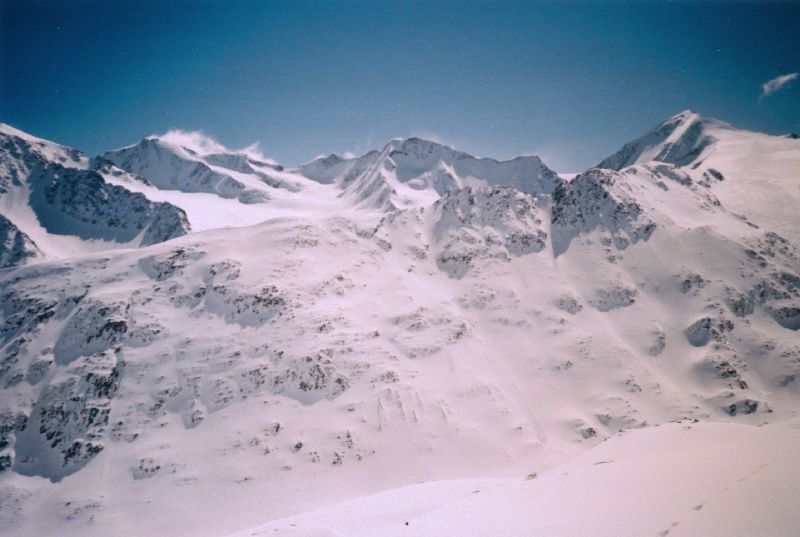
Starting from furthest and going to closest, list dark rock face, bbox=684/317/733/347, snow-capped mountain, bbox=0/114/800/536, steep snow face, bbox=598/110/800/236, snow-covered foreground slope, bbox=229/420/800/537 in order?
steep snow face, bbox=598/110/800/236, dark rock face, bbox=684/317/733/347, snow-capped mountain, bbox=0/114/800/536, snow-covered foreground slope, bbox=229/420/800/537

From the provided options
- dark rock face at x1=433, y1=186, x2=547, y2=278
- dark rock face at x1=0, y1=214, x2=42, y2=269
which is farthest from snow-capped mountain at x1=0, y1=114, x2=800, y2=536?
dark rock face at x1=0, y1=214, x2=42, y2=269

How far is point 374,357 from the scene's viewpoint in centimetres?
6919

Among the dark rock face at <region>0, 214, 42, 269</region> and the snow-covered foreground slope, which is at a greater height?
the dark rock face at <region>0, 214, 42, 269</region>

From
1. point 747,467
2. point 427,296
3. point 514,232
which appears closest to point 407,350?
point 427,296

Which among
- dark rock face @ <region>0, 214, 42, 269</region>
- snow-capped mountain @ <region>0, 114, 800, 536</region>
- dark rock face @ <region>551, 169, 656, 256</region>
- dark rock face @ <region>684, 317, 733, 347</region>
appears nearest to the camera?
snow-capped mountain @ <region>0, 114, 800, 536</region>

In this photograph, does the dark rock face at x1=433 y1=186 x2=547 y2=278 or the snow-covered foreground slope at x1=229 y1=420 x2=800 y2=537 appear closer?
the snow-covered foreground slope at x1=229 y1=420 x2=800 y2=537

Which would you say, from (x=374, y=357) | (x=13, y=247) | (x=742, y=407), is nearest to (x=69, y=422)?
(x=374, y=357)

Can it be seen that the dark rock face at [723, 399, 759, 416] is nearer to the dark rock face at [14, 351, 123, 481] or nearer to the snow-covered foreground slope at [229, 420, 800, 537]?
the snow-covered foreground slope at [229, 420, 800, 537]

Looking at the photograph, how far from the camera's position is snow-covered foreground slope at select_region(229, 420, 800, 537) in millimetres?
9281

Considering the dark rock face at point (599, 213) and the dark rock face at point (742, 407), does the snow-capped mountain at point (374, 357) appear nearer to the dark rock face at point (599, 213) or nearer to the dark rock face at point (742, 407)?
the dark rock face at point (742, 407)

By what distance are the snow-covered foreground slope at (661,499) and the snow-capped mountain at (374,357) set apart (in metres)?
5.40

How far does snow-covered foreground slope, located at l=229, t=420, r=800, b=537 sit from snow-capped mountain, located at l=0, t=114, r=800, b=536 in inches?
213

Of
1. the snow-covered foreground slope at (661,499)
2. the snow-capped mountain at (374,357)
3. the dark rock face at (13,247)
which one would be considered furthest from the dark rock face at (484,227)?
the dark rock face at (13,247)

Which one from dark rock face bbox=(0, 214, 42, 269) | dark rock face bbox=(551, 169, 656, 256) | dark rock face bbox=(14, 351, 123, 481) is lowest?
dark rock face bbox=(14, 351, 123, 481)
